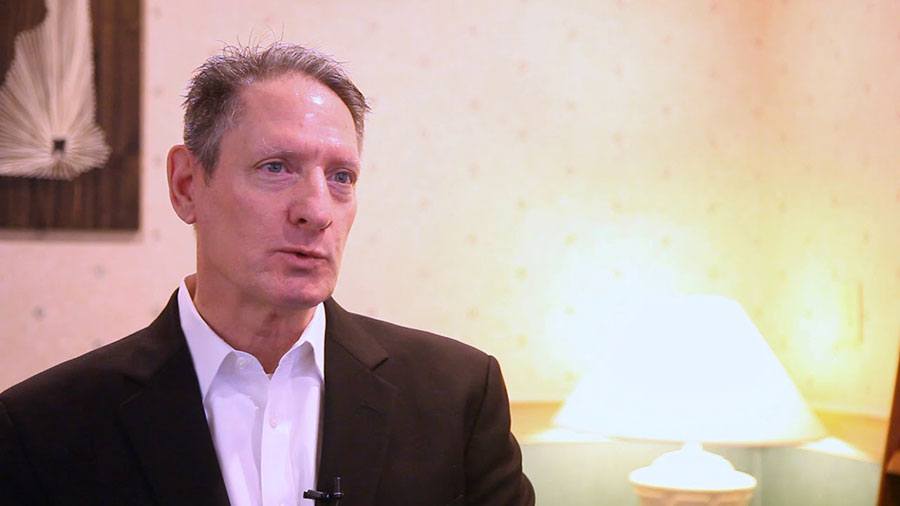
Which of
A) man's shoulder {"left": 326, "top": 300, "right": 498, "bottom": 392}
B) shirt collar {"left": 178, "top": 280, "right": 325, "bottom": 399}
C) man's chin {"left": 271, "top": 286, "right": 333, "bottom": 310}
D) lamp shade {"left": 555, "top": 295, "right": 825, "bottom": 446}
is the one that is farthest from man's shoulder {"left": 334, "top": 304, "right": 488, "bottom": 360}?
lamp shade {"left": 555, "top": 295, "right": 825, "bottom": 446}

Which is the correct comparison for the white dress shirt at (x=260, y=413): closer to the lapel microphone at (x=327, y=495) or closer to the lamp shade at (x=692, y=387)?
the lapel microphone at (x=327, y=495)

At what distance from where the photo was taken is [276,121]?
1.43m

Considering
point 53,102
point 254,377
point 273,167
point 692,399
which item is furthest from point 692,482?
point 53,102

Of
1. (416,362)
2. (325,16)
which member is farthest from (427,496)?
(325,16)

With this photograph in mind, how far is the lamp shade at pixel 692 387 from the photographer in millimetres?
2410

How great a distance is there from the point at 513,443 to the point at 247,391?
405mm

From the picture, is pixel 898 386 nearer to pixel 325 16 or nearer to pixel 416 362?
pixel 416 362

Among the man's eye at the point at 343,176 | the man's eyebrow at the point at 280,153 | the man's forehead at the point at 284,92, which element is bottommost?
the man's eye at the point at 343,176

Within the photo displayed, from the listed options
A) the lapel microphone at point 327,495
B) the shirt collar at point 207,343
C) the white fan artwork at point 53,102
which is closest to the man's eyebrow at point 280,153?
the shirt collar at point 207,343

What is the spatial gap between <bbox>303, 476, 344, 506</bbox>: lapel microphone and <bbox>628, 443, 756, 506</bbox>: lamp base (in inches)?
46.7

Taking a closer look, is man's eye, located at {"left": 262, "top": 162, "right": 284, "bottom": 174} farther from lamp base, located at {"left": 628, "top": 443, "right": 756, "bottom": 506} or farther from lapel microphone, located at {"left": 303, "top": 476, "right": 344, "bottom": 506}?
lamp base, located at {"left": 628, "top": 443, "right": 756, "bottom": 506}

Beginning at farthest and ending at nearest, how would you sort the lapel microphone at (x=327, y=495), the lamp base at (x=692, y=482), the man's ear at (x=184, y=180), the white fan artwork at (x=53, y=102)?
1. the lamp base at (x=692, y=482)
2. the white fan artwork at (x=53, y=102)
3. the man's ear at (x=184, y=180)
4. the lapel microphone at (x=327, y=495)

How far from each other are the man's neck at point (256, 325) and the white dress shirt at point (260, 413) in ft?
0.04

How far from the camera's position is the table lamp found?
2406mm
